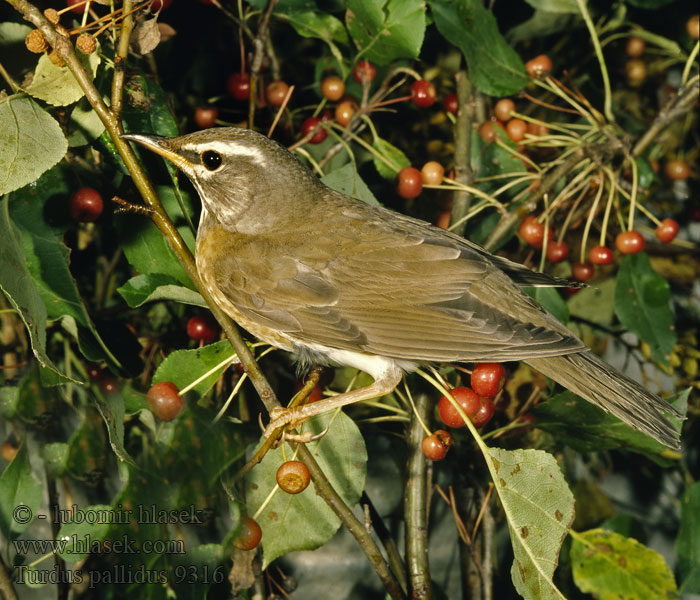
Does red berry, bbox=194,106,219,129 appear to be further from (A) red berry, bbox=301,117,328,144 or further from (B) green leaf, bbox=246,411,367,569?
(B) green leaf, bbox=246,411,367,569

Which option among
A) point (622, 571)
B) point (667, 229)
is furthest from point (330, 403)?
point (667, 229)

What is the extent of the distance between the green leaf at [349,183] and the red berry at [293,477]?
898 millimetres

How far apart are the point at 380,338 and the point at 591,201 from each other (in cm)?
113

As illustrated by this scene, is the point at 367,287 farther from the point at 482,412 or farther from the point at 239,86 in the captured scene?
the point at 239,86

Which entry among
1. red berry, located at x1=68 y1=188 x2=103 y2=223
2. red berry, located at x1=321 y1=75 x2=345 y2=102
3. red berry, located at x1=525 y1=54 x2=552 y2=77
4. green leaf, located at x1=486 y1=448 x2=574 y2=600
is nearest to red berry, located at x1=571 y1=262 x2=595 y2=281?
red berry, located at x1=525 y1=54 x2=552 y2=77

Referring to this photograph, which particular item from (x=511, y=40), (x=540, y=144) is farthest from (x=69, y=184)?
(x=511, y=40)

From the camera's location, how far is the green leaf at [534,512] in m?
1.61

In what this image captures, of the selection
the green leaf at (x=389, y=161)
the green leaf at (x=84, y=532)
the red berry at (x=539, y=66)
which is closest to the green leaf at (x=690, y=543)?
the green leaf at (x=389, y=161)

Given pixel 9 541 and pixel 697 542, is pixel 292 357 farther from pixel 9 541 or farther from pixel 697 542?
pixel 697 542

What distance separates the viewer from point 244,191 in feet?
6.62

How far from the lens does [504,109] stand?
8.02 ft

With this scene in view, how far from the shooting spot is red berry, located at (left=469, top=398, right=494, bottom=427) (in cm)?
190

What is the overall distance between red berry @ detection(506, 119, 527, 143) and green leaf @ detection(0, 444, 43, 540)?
1.85 meters

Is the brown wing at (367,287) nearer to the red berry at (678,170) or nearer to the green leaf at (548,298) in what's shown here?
the green leaf at (548,298)
